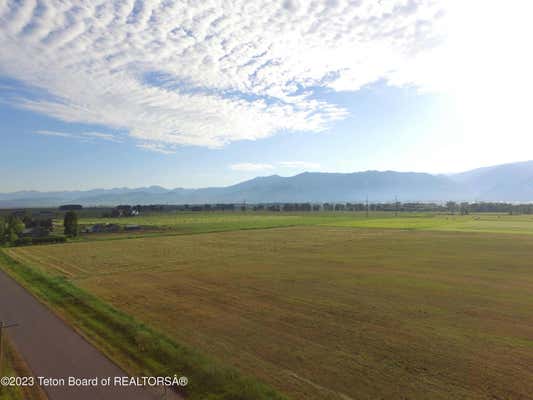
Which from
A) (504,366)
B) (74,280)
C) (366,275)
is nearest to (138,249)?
(74,280)

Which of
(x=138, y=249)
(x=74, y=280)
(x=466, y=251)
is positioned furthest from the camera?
(x=138, y=249)

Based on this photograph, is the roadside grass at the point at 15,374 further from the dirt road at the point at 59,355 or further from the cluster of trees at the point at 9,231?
the cluster of trees at the point at 9,231

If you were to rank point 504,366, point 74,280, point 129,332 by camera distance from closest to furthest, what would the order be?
point 504,366, point 129,332, point 74,280

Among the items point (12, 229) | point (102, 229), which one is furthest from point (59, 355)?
point (102, 229)

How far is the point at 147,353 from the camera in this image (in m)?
15.0

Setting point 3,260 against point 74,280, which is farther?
point 3,260

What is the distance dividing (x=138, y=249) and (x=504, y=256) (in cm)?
4999

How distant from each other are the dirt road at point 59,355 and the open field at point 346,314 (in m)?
3.83

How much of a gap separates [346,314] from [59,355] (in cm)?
1471

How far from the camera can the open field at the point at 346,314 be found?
523 inches

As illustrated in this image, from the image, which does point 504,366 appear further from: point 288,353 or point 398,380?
point 288,353

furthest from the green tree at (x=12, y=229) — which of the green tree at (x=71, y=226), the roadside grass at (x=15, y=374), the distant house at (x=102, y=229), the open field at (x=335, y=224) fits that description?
the roadside grass at (x=15, y=374)

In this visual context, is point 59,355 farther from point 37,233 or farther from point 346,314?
point 37,233

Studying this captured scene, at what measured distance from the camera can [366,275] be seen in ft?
106
